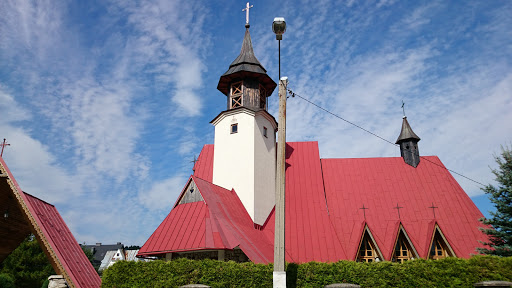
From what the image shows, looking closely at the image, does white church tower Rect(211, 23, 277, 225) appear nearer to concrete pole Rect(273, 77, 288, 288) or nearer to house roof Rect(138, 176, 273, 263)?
house roof Rect(138, 176, 273, 263)

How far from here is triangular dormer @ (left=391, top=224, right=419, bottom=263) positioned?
1828 cm

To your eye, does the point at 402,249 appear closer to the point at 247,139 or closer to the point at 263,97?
the point at 247,139

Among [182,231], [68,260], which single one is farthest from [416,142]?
[68,260]

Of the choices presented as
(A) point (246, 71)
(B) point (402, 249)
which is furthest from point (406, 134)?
(A) point (246, 71)

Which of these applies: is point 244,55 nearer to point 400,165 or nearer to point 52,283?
point 400,165

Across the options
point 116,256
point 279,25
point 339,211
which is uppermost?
point 279,25

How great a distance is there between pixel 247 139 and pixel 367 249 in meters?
8.76

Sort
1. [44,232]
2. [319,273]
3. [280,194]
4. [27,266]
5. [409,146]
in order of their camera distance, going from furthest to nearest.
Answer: [27,266], [409,146], [319,273], [44,232], [280,194]

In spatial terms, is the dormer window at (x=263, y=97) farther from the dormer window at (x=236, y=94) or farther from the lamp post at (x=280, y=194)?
the lamp post at (x=280, y=194)

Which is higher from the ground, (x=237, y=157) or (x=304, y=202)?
(x=237, y=157)

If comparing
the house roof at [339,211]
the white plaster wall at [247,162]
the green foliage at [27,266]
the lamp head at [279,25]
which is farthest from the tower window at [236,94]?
the green foliage at [27,266]

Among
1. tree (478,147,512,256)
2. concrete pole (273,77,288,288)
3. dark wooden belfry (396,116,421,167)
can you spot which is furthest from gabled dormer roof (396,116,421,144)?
concrete pole (273,77,288,288)

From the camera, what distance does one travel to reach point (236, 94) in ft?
70.2

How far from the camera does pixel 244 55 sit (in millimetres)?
22094
